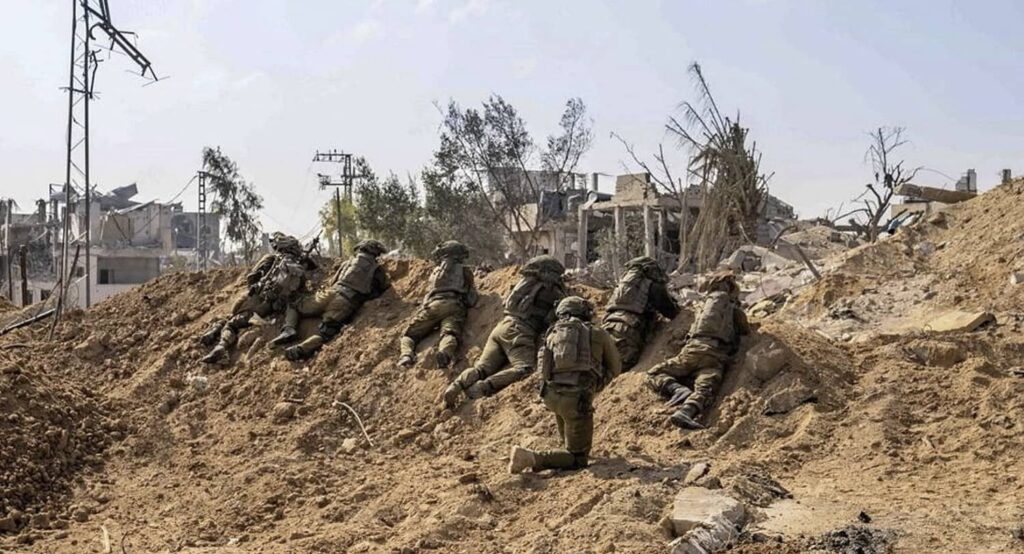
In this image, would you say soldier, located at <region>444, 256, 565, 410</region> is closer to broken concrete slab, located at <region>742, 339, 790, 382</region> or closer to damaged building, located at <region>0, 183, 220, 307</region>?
broken concrete slab, located at <region>742, 339, 790, 382</region>

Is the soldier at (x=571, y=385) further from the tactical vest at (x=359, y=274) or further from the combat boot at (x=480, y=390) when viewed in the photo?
the tactical vest at (x=359, y=274)

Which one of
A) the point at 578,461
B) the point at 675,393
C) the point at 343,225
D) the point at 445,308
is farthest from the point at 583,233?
the point at 578,461

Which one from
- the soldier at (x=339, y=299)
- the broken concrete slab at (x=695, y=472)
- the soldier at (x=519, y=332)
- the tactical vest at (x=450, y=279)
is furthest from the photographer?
the soldier at (x=339, y=299)

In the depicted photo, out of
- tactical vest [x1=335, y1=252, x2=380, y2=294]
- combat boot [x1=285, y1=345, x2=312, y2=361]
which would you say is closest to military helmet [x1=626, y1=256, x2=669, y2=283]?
tactical vest [x1=335, y1=252, x2=380, y2=294]

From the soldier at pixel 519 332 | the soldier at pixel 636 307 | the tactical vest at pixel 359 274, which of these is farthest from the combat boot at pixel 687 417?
the tactical vest at pixel 359 274

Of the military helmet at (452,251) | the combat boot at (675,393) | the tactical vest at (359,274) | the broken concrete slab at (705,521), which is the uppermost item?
the military helmet at (452,251)

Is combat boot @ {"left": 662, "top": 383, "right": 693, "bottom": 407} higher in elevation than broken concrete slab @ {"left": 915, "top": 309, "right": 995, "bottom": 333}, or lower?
lower

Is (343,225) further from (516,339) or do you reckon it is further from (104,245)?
(516,339)

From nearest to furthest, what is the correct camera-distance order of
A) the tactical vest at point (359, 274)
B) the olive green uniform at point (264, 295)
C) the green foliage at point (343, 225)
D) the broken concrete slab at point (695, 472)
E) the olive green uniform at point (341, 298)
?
the broken concrete slab at point (695, 472) → the olive green uniform at point (341, 298) → the tactical vest at point (359, 274) → the olive green uniform at point (264, 295) → the green foliage at point (343, 225)

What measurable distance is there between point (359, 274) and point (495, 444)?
411 cm

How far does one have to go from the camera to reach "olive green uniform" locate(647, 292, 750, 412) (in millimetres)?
9320

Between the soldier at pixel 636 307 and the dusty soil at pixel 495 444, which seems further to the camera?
the soldier at pixel 636 307

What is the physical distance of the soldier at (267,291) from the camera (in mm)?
13125

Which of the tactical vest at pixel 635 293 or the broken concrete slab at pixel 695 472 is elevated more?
the tactical vest at pixel 635 293
